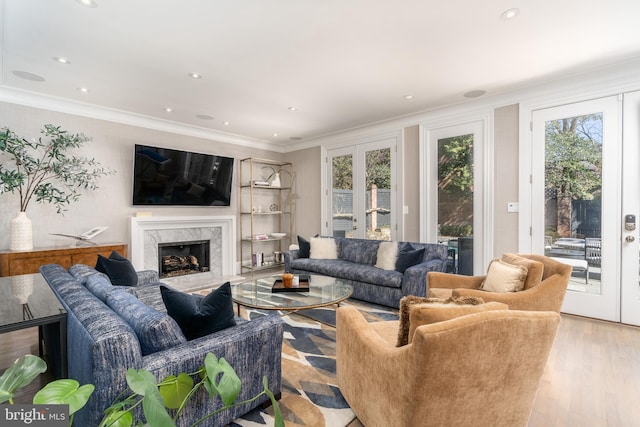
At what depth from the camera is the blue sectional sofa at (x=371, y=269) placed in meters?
3.46

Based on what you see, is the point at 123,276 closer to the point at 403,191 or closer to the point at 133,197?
the point at 133,197

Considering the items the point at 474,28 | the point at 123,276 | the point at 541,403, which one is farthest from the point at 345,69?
the point at 541,403

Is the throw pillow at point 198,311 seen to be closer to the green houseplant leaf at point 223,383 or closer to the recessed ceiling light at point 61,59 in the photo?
the green houseplant leaf at point 223,383

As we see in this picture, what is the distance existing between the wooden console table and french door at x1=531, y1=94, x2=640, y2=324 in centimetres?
529

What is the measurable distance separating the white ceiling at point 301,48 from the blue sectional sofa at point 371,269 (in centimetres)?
200

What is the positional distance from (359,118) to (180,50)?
8.97 ft

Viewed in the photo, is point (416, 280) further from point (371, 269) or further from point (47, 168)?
point (47, 168)

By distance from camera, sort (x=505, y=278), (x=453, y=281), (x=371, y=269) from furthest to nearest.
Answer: (x=371, y=269), (x=453, y=281), (x=505, y=278)

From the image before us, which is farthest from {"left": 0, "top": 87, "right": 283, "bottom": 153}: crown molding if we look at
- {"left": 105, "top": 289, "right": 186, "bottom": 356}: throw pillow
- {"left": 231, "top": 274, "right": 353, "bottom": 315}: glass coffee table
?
{"left": 105, "top": 289, "right": 186, "bottom": 356}: throw pillow

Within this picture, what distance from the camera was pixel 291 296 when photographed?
9.34 feet

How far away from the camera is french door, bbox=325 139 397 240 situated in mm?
4926

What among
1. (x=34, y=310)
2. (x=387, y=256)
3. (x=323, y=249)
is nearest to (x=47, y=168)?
(x=34, y=310)

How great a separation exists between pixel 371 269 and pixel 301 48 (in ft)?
8.57

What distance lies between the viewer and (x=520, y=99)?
3670 mm
